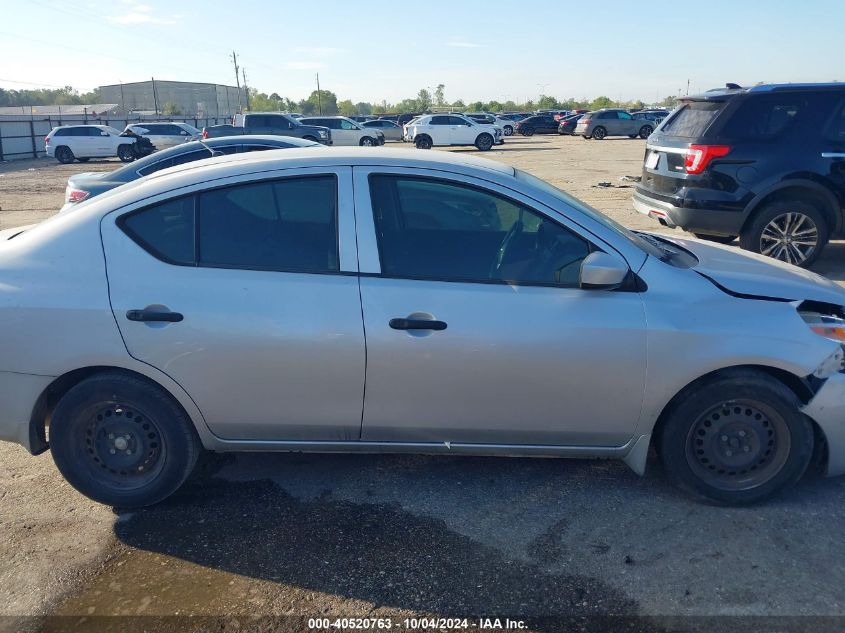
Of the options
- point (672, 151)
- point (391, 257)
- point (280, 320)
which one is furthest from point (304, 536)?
point (672, 151)

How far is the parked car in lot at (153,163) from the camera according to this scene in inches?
317

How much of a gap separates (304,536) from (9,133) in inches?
1528

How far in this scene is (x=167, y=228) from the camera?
10.8 feet

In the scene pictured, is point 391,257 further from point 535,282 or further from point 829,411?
point 829,411

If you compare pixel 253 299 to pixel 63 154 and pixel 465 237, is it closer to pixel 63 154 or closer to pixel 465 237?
pixel 465 237

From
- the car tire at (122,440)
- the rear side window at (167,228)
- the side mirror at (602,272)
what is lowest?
the car tire at (122,440)

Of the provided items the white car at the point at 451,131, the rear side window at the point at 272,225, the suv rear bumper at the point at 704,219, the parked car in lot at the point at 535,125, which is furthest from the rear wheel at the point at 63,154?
the rear side window at the point at 272,225

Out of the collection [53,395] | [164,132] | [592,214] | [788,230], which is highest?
[164,132]

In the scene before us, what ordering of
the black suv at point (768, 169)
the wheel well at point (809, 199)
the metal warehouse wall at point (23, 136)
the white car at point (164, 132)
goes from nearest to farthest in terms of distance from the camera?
the black suv at point (768, 169) < the wheel well at point (809, 199) < the white car at point (164, 132) < the metal warehouse wall at point (23, 136)

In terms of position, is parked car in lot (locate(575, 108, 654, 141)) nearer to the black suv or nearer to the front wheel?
the front wheel

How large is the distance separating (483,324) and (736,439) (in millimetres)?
1385

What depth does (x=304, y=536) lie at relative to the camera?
3.20 m

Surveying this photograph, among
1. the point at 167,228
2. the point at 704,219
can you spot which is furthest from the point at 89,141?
the point at 167,228

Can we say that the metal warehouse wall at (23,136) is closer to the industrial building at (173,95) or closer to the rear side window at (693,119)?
the rear side window at (693,119)
